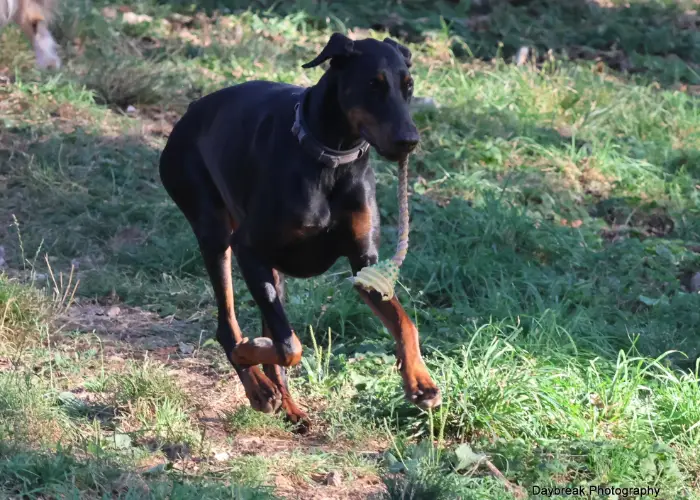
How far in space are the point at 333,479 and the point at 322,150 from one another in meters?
1.25

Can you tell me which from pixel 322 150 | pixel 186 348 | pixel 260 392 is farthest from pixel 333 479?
pixel 186 348

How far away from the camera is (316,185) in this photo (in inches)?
159

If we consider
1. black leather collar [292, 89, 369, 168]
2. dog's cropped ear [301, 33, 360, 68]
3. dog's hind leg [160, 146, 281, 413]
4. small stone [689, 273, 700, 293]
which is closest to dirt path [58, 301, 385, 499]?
dog's hind leg [160, 146, 281, 413]

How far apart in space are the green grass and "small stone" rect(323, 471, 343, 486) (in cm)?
6

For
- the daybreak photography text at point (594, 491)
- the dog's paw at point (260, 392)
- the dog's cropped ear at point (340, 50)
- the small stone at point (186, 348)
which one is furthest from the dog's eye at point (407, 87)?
the small stone at point (186, 348)

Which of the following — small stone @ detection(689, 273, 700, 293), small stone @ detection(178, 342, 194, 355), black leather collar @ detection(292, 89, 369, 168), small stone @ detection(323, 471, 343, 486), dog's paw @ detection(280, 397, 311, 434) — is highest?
black leather collar @ detection(292, 89, 369, 168)

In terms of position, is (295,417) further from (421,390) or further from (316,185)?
(316,185)

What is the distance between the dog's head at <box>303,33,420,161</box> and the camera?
3.73 m

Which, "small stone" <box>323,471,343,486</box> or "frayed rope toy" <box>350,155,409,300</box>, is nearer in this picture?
"frayed rope toy" <box>350,155,409,300</box>

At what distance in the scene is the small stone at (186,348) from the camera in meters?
5.46

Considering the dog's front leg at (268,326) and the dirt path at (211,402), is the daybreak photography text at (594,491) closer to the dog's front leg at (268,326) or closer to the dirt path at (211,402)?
the dirt path at (211,402)

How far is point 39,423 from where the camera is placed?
4.09 meters

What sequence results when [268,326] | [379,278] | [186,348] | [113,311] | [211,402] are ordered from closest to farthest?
[379,278] < [268,326] < [211,402] < [186,348] < [113,311]

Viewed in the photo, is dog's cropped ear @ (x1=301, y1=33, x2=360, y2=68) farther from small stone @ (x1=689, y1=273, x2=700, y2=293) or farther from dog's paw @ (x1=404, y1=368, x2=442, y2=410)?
small stone @ (x1=689, y1=273, x2=700, y2=293)
